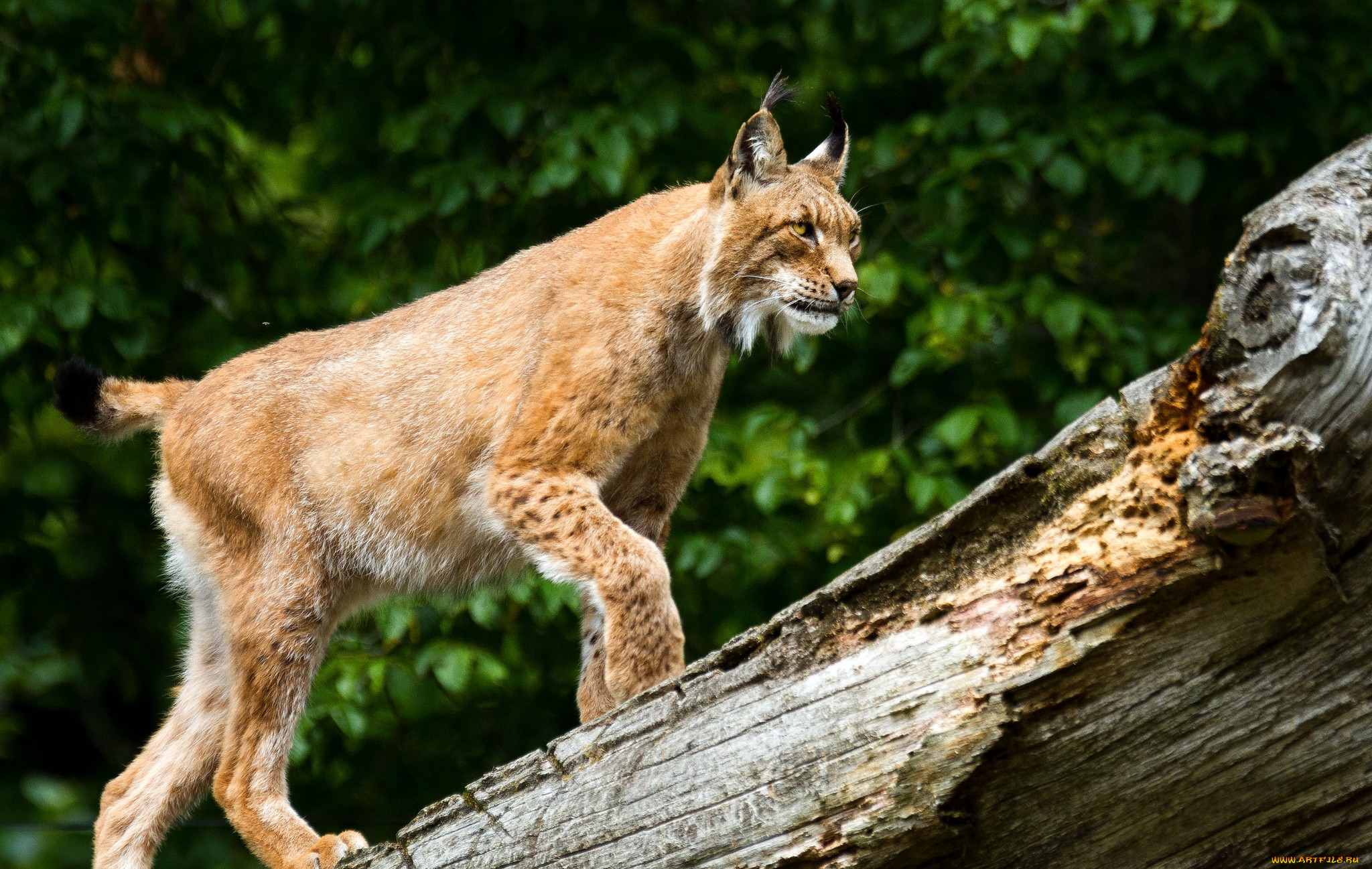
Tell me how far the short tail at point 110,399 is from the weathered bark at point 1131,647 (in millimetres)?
3344

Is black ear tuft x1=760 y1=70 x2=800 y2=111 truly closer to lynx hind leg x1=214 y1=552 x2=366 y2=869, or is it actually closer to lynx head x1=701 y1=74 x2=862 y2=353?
lynx head x1=701 y1=74 x2=862 y2=353

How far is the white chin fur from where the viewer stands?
4.62m

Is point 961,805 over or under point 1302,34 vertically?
under

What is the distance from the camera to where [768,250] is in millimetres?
4707

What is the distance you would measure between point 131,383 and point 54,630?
2.75m

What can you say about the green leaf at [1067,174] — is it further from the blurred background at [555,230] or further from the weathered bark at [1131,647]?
the weathered bark at [1131,647]

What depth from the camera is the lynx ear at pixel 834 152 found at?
16.9ft

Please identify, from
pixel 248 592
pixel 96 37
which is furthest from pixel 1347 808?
pixel 96 37

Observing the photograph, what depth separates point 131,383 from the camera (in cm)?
555

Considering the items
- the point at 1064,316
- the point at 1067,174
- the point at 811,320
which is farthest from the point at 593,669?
the point at 1067,174

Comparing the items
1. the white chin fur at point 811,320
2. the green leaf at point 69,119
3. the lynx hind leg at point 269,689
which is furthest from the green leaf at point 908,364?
the green leaf at point 69,119

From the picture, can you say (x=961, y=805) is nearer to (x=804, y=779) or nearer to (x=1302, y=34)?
(x=804, y=779)

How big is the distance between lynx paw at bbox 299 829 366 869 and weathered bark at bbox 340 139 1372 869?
68.0 inches

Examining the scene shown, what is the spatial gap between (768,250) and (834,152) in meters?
0.77
